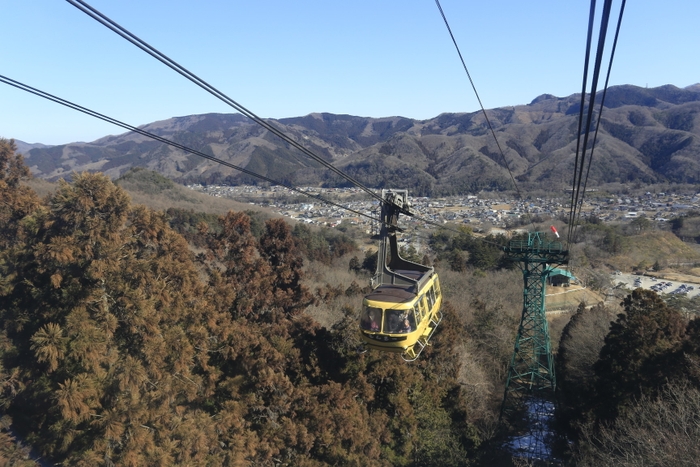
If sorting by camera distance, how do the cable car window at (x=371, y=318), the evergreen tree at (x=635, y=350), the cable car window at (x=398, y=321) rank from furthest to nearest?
the evergreen tree at (x=635, y=350) → the cable car window at (x=371, y=318) → the cable car window at (x=398, y=321)

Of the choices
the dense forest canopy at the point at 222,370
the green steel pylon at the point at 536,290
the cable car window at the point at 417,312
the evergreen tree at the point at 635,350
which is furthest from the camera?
the green steel pylon at the point at 536,290

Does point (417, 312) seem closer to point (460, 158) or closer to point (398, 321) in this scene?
point (398, 321)

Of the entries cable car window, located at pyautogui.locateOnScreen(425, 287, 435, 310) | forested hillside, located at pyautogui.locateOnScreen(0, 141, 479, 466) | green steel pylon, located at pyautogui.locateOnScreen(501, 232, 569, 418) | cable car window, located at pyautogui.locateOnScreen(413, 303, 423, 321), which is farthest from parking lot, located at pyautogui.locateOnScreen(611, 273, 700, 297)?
cable car window, located at pyautogui.locateOnScreen(413, 303, 423, 321)

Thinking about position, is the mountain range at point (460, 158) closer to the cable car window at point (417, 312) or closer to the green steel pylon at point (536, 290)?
the green steel pylon at point (536, 290)

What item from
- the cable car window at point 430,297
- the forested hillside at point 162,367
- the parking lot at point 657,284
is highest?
the cable car window at point 430,297

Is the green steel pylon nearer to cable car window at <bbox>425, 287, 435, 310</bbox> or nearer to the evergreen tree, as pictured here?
the evergreen tree

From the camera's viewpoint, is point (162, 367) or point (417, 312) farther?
point (162, 367)

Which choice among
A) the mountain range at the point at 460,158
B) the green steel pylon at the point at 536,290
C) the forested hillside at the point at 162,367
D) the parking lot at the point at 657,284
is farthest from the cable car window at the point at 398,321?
the mountain range at the point at 460,158

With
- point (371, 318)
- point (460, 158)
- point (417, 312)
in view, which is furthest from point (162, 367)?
point (460, 158)
